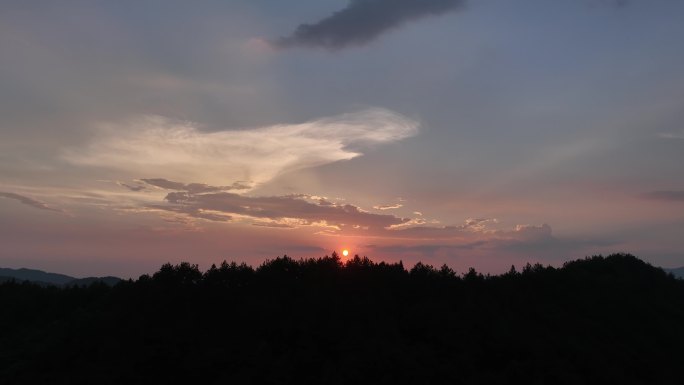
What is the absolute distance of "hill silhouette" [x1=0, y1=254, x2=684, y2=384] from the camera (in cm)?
3231

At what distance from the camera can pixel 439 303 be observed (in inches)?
1599

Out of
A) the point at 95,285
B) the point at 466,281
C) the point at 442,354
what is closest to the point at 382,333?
the point at 442,354

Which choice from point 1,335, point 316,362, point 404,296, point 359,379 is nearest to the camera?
point 359,379

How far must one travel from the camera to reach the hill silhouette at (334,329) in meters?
32.3

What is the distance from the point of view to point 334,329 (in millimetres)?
35781

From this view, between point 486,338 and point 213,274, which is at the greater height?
point 213,274

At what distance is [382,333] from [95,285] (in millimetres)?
28857

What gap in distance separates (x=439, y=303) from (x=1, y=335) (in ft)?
112

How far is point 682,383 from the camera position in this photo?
36812 millimetres

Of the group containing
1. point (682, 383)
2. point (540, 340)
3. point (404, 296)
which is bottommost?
point (682, 383)

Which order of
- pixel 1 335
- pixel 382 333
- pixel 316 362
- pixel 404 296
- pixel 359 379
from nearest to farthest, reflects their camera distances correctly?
pixel 359 379
pixel 316 362
pixel 382 333
pixel 1 335
pixel 404 296

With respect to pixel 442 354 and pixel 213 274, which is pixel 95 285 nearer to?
pixel 213 274

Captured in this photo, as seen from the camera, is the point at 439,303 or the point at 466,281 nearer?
the point at 439,303

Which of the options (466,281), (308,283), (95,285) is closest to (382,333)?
(308,283)
